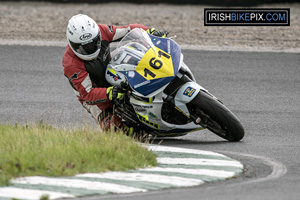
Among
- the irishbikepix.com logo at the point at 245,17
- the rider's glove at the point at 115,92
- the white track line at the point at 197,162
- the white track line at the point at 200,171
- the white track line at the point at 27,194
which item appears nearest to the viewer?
the white track line at the point at 27,194

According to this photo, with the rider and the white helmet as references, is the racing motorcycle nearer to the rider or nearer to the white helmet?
the rider

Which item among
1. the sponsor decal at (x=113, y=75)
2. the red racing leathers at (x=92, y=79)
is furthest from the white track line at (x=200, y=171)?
the sponsor decal at (x=113, y=75)

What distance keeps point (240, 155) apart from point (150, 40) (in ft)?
6.04

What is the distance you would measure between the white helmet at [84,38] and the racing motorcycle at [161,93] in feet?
0.92

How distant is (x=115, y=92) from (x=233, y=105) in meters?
3.54

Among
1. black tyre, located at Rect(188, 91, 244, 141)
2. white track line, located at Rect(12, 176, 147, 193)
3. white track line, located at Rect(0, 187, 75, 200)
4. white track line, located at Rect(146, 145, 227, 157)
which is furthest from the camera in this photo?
black tyre, located at Rect(188, 91, 244, 141)

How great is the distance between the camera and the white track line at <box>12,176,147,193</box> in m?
6.31

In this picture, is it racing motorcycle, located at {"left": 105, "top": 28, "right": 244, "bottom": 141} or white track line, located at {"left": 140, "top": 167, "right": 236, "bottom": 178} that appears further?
racing motorcycle, located at {"left": 105, "top": 28, "right": 244, "bottom": 141}

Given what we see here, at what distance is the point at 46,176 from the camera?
260 inches

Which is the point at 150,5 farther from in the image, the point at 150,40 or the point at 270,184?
the point at 270,184

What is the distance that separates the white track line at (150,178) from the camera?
6629 mm

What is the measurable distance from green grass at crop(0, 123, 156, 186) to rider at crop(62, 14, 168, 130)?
80 centimetres

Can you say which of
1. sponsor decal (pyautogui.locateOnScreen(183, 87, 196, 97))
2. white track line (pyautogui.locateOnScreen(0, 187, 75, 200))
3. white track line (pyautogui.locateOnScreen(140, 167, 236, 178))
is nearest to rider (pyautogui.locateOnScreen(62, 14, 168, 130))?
sponsor decal (pyautogui.locateOnScreen(183, 87, 196, 97))

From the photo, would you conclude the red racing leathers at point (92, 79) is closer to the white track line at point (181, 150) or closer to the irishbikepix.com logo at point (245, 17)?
the white track line at point (181, 150)
